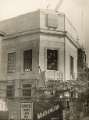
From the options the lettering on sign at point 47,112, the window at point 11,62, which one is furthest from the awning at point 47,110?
the window at point 11,62

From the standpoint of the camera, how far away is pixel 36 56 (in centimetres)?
206

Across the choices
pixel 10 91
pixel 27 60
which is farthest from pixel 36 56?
pixel 10 91

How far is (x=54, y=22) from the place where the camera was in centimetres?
206

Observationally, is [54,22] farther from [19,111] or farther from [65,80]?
[19,111]

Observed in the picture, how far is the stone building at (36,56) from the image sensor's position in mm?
2025

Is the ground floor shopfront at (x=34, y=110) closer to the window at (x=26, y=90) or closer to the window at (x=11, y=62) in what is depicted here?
the window at (x=26, y=90)

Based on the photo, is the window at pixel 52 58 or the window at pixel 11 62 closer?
the window at pixel 52 58

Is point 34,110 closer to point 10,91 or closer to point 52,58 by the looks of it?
point 10,91

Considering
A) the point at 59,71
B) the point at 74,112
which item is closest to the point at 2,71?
the point at 59,71

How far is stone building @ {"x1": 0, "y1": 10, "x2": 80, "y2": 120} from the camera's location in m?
2.03

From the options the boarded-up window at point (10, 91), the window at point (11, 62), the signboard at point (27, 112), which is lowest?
the signboard at point (27, 112)

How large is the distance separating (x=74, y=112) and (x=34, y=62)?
0.44m

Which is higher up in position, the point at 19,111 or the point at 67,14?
the point at 67,14

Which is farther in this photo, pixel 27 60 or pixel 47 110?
pixel 27 60
